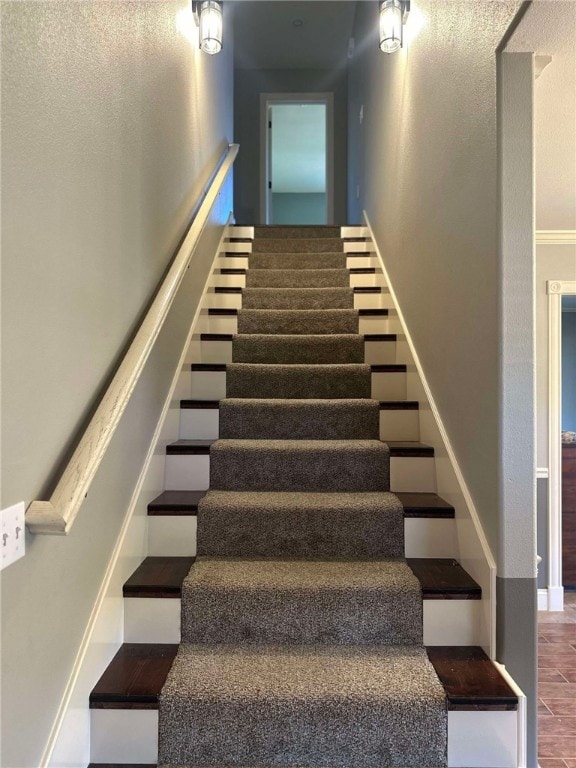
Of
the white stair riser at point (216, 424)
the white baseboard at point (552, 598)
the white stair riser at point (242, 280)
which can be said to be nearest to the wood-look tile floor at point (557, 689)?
the white baseboard at point (552, 598)

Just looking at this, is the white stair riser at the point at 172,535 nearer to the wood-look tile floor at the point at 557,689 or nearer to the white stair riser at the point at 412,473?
the white stair riser at the point at 412,473

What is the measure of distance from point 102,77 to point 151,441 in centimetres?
112

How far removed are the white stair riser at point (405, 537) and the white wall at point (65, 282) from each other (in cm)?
23

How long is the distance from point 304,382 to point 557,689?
5.87 ft

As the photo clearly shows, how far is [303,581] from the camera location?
1.49 m

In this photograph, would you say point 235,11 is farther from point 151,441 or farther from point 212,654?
point 212,654

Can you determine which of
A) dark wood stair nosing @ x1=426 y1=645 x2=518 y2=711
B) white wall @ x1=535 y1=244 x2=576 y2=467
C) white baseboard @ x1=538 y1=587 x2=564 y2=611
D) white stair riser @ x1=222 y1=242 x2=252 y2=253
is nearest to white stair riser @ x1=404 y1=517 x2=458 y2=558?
dark wood stair nosing @ x1=426 y1=645 x2=518 y2=711

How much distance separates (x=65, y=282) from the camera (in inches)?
44.0

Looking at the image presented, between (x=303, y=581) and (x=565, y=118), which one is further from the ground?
(x=565, y=118)

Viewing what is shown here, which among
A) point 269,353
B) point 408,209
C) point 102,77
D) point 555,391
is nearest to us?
point 102,77

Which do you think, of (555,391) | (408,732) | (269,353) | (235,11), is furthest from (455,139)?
(235,11)

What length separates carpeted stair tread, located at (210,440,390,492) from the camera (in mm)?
1912

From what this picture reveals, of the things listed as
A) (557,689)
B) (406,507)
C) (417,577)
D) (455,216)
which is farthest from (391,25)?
(557,689)

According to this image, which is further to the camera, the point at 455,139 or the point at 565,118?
the point at 565,118
